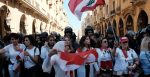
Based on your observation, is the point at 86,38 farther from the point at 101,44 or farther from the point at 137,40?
the point at 137,40

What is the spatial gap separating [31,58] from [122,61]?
2.08m

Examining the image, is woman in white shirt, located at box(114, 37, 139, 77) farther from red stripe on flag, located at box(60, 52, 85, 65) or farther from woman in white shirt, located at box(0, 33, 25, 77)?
woman in white shirt, located at box(0, 33, 25, 77)

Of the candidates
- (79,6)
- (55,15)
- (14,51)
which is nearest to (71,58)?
(14,51)

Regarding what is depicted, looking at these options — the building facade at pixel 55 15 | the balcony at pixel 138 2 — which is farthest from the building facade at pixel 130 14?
the building facade at pixel 55 15

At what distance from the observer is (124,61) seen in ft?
23.1

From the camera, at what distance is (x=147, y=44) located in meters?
7.61

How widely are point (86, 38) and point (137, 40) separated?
3072 mm

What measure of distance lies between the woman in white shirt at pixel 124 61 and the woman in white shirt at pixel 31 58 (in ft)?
6.18

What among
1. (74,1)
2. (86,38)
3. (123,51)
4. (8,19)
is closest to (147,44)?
(123,51)

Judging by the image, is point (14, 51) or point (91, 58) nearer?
point (91, 58)

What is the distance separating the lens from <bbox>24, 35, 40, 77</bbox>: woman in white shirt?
7.75m

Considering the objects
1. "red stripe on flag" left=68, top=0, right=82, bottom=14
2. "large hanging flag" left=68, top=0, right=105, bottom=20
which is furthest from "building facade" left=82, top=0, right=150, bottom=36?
"red stripe on flag" left=68, top=0, right=82, bottom=14

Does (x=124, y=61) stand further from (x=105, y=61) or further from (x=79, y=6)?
(x=79, y=6)

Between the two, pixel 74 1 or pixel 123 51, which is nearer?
pixel 123 51
